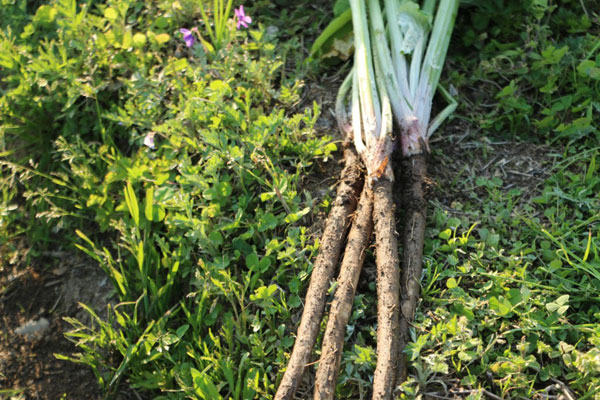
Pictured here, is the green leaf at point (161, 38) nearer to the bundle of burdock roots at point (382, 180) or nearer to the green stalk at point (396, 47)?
the bundle of burdock roots at point (382, 180)

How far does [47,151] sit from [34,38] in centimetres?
71

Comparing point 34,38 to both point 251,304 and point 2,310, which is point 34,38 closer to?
point 2,310

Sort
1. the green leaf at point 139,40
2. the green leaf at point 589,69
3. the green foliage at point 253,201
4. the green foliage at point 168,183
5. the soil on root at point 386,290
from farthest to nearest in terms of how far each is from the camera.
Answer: the green leaf at point 139,40
the green leaf at point 589,69
the green foliage at point 168,183
the green foliage at point 253,201
the soil on root at point 386,290

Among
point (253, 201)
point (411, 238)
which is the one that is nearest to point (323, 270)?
point (411, 238)

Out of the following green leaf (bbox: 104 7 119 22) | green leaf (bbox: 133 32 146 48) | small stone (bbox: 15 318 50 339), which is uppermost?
green leaf (bbox: 104 7 119 22)

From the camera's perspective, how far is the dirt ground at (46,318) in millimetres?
2381

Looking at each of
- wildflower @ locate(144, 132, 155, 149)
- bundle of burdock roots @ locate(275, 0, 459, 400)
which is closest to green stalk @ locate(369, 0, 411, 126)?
bundle of burdock roots @ locate(275, 0, 459, 400)

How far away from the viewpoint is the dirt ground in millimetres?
2381

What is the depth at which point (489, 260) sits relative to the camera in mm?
2172

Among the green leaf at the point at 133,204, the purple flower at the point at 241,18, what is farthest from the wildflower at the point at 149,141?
the purple flower at the point at 241,18

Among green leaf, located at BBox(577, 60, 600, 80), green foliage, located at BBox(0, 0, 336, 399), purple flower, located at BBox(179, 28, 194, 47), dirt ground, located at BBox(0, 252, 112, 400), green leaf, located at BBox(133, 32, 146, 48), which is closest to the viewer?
green foliage, located at BBox(0, 0, 336, 399)

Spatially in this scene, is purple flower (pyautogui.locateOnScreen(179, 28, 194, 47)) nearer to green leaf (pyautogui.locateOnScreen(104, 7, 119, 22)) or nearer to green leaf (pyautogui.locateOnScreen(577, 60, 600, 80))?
green leaf (pyautogui.locateOnScreen(104, 7, 119, 22))

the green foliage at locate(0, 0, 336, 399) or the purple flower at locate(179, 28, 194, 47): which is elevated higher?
the purple flower at locate(179, 28, 194, 47)

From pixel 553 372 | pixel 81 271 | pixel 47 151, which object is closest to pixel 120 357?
pixel 81 271
